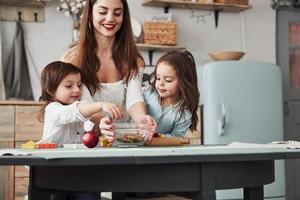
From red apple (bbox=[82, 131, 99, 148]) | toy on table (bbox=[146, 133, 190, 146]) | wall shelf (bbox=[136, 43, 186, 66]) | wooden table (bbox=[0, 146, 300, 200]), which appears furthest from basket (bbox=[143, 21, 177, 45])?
wooden table (bbox=[0, 146, 300, 200])

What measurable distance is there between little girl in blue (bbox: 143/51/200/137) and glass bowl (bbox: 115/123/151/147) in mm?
254

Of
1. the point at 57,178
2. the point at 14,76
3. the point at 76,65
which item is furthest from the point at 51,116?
the point at 14,76

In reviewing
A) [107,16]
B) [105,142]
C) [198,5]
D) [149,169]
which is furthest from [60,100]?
[198,5]

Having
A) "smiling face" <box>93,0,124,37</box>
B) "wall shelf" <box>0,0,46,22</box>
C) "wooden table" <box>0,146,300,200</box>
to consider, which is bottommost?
"wooden table" <box>0,146,300,200</box>

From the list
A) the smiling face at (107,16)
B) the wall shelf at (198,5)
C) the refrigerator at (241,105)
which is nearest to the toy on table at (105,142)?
the smiling face at (107,16)

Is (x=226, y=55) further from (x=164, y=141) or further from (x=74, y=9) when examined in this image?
(x=164, y=141)

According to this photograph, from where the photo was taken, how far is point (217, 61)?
4.16m

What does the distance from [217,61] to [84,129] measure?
7.97ft

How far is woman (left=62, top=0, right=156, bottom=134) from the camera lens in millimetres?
1997

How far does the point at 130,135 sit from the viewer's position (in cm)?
168

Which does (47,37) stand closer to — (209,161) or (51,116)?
(51,116)

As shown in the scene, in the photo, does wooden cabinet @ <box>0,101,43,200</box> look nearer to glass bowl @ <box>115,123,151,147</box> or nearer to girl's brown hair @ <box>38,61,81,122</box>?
girl's brown hair @ <box>38,61,81,122</box>

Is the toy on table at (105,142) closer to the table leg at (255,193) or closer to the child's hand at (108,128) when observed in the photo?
the child's hand at (108,128)

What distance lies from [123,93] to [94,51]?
208 mm
